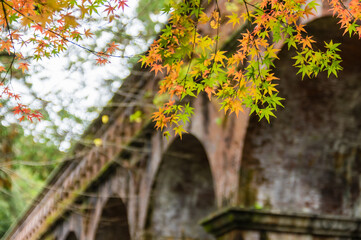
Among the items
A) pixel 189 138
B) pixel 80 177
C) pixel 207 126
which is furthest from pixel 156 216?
pixel 80 177

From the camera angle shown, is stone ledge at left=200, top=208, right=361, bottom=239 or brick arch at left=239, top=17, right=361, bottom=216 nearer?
stone ledge at left=200, top=208, right=361, bottom=239

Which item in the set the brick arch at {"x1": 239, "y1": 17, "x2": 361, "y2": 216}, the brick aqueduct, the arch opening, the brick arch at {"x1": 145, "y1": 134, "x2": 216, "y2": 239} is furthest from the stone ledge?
the arch opening

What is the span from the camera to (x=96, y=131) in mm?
10859

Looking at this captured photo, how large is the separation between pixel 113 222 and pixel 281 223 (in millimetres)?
5738

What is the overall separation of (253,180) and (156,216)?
2.64 meters

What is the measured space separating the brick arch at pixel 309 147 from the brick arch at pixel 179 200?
6.60 feet

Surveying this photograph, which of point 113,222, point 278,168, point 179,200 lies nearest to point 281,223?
point 278,168

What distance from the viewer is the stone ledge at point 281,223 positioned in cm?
543

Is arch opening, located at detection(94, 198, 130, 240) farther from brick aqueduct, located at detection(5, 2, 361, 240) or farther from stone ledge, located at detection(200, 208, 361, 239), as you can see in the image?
stone ledge, located at detection(200, 208, 361, 239)

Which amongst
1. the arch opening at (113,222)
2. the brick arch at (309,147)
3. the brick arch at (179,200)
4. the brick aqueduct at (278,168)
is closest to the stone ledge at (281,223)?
the brick aqueduct at (278,168)

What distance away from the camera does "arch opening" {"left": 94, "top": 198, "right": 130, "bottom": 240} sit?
10.2 meters

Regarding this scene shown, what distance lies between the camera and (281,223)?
5590mm

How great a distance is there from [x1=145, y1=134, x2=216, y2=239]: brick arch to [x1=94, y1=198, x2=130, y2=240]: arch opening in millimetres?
2137

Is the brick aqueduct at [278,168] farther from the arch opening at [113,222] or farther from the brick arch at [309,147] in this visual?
the arch opening at [113,222]
